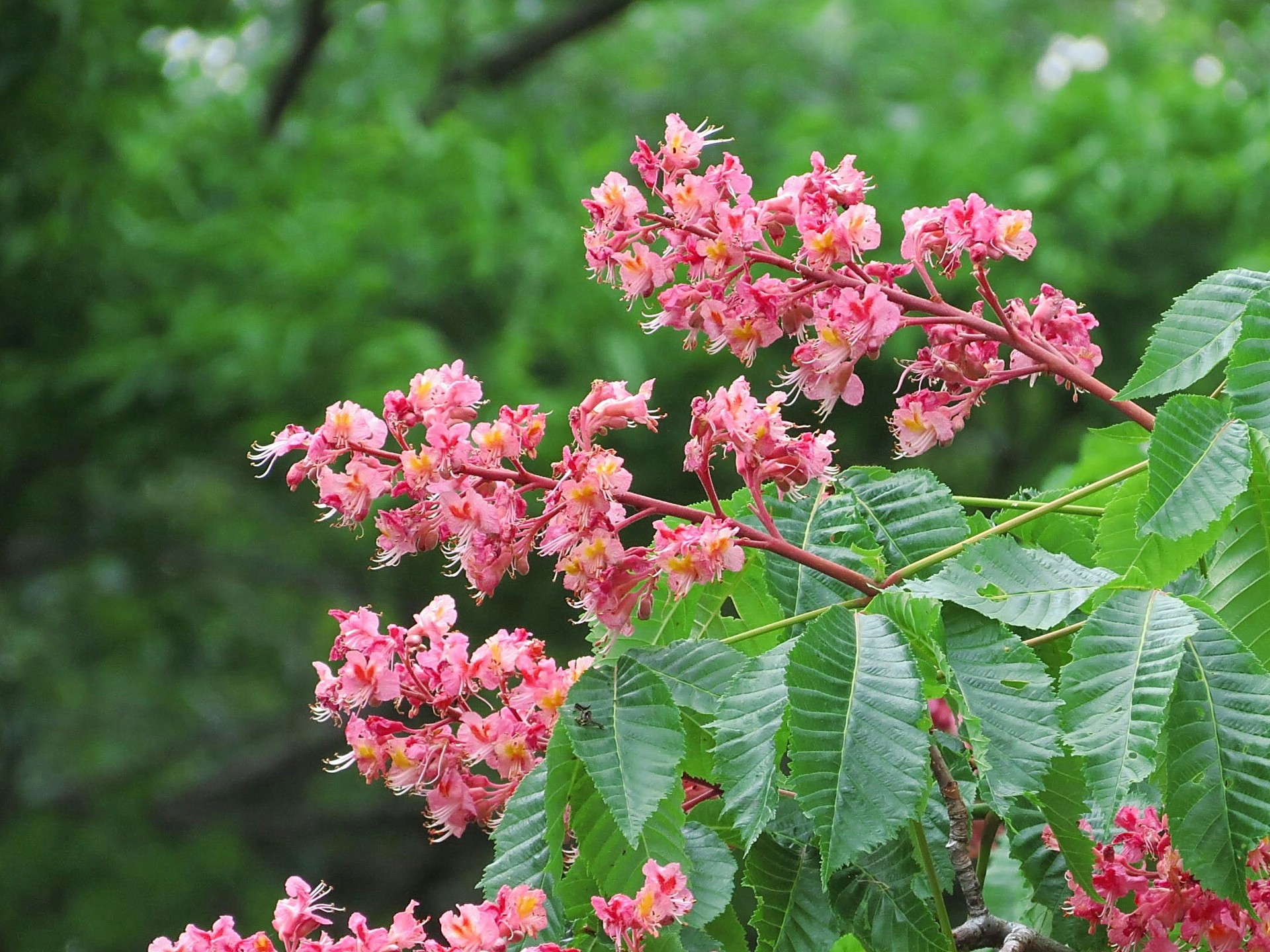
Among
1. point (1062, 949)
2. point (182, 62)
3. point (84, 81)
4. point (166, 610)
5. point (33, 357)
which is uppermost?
point (182, 62)

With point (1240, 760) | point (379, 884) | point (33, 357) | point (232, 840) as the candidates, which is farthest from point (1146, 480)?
point (379, 884)

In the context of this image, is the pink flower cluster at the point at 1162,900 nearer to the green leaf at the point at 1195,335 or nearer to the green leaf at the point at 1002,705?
the green leaf at the point at 1002,705

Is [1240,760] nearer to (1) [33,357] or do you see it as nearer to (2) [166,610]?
(1) [33,357]

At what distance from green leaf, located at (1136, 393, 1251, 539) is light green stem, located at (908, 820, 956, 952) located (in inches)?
8.5

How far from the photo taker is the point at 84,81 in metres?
4.49

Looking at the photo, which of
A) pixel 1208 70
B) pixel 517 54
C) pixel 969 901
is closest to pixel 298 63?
pixel 517 54

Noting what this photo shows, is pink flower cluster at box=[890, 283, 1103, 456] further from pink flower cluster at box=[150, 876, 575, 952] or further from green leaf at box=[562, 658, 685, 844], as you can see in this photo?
pink flower cluster at box=[150, 876, 575, 952]

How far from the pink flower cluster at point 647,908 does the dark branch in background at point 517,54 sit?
18.0 feet

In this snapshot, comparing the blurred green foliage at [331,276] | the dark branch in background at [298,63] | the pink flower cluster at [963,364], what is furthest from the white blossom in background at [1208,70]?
the pink flower cluster at [963,364]

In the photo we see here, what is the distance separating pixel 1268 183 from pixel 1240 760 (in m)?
4.15

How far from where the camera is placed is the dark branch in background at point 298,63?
17.7 feet

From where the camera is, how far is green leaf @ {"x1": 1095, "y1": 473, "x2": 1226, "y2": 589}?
77cm

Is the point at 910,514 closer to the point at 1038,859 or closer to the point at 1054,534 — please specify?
the point at 1054,534

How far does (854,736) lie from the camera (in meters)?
0.72
